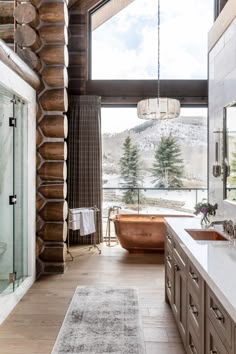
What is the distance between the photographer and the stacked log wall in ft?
15.3

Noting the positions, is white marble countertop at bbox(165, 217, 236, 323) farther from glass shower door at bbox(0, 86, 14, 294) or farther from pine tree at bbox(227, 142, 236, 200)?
glass shower door at bbox(0, 86, 14, 294)

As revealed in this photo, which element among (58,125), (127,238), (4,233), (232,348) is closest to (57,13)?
(58,125)

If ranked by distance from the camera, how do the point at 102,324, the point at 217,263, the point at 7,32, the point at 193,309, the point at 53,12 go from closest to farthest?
the point at 217,263 < the point at 193,309 < the point at 102,324 < the point at 7,32 < the point at 53,12

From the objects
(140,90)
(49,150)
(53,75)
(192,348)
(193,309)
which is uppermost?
(140,90)

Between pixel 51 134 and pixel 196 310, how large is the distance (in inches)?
128

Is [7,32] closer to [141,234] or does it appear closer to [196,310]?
[141,234]

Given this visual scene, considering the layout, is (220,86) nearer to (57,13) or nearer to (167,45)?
(57,13)

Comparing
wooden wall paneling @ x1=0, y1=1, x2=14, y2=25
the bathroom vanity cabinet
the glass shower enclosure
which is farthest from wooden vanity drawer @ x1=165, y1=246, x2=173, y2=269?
wooden wall paneling @ x1=0, y1=1, x2=14, y2=25

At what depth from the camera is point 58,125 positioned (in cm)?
469

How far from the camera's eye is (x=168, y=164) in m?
6.86

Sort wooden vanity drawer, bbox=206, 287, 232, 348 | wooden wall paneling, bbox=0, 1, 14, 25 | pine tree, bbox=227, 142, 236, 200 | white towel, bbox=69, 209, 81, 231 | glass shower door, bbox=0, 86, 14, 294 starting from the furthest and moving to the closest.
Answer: white towel, bbox=69, 209, 81, 231 → wooden wall paneling, bbox=0, 1, 14, 25 → glass shower door, bbox=0, 86, 14, 294 → pine tree, bbox=227, 142, 236, 200 → wooden vanity drawer, bbox=206, 287, 232, 348

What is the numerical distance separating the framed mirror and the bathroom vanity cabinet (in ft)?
2.35

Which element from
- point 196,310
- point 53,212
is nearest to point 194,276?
point 196,310

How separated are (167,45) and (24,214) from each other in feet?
14.7
